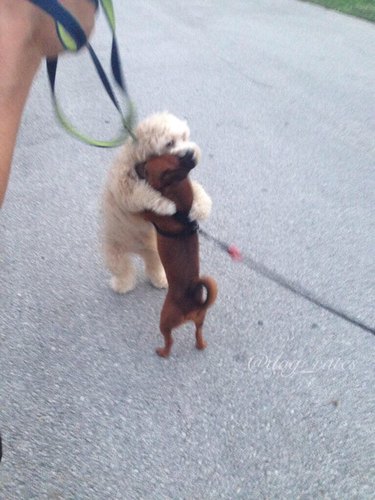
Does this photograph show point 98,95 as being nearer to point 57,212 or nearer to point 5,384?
point 57,212

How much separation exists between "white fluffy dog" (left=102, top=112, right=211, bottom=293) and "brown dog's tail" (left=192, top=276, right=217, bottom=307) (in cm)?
24

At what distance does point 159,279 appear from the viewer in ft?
8.15

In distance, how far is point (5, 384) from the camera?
2016 millimetres

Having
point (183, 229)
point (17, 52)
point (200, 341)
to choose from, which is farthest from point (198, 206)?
point (17, 52)

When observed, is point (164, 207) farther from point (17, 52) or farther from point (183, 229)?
point (17, 52)

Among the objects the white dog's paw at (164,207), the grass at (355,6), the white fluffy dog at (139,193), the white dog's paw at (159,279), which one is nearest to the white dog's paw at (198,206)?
the white fluffy dog at (139,193)

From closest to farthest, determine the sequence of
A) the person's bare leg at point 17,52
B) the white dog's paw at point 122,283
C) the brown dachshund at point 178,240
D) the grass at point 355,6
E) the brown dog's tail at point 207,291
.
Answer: the person's bare leg at point 17,52, the brown dachshund at point 178,240, the brown dog's tail at point 207,291, the white dog's paw at point 122,283, the grass at point 355,6

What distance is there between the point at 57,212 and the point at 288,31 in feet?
17.4

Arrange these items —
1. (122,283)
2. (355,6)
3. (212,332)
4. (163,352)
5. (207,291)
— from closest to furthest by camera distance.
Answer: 1. (207,291)
2. (163,352)
3. (212,332)
4. (122,283)
5. (355,6)

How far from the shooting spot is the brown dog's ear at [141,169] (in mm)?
1791

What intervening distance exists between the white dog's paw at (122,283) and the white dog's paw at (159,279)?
0.31 ft

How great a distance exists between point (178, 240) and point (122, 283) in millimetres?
710

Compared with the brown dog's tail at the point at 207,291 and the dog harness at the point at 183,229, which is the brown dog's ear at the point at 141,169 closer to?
the dog harness at the point at 183,229

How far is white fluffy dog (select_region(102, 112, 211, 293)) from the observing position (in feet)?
5.77
